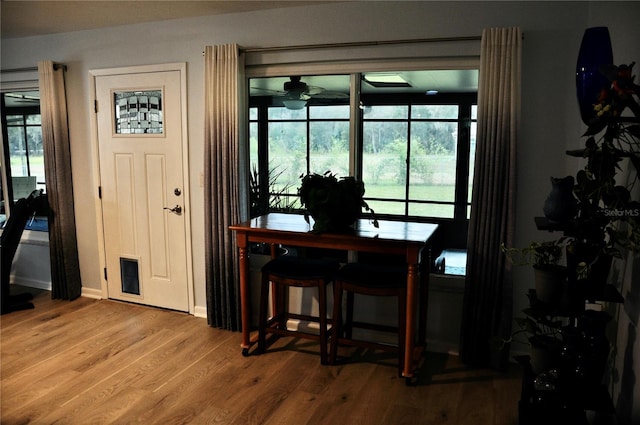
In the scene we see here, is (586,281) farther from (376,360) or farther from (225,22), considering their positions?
(225,22)

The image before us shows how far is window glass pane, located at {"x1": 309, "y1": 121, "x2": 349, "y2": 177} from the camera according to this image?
352cm

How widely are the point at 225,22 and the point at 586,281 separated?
293 cm

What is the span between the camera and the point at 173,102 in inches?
152

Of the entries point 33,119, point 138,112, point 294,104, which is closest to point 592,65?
point 294,104

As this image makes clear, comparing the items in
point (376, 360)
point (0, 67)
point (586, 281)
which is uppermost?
point (0, 67)

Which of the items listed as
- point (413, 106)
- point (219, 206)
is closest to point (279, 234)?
point (219, 206)

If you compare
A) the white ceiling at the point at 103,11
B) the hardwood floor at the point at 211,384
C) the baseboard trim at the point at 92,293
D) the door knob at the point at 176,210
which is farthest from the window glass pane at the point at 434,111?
the baseboard trim at the point at 92,293

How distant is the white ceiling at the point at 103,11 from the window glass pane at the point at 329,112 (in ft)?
2.32

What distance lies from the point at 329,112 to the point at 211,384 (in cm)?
199

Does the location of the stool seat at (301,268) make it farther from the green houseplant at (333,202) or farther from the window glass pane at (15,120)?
the window glass pane at (15,120)

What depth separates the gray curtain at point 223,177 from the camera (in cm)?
351

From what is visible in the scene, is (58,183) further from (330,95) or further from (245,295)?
(330,95)

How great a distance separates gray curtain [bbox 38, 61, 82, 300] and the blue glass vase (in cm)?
400

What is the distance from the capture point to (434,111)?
11.3 feet
